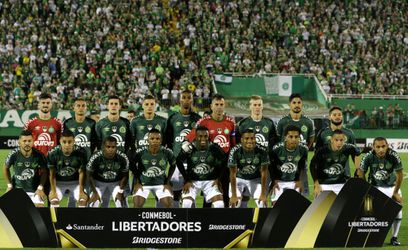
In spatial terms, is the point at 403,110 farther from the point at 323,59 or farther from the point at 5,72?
the point at 5,72

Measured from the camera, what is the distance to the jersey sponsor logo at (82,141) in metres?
14.3

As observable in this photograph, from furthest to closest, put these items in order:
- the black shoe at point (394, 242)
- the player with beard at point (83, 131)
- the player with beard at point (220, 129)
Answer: the player with beard at point (83, 131)
the player with beard at point (220, 129)
the black shoe at point (394, 242)

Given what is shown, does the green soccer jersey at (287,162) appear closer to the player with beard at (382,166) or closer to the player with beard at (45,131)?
the player with beard at (382,166)

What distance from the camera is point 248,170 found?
13.1m

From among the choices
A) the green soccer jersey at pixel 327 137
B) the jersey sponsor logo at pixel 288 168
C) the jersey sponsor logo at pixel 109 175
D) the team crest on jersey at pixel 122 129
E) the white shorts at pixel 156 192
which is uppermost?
the team crest on jersey at pixel 122 129

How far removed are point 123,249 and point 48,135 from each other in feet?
13.0

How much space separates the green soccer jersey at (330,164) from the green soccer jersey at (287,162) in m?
0.21

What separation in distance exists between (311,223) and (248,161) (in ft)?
6.64

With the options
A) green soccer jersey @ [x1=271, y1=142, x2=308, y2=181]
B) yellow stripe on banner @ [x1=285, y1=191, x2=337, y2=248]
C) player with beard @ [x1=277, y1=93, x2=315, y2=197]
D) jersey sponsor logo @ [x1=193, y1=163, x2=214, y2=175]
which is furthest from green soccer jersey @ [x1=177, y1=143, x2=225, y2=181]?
yellow stripe on banner @ [x1=285, y1=191, x2=337, y2=248]

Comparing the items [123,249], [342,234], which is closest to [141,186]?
[123,249]

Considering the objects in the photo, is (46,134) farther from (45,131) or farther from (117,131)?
(117,131)

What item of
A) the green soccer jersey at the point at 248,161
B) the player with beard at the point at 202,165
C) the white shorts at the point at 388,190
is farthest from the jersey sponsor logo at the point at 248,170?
the white shorts at the point at 388,190

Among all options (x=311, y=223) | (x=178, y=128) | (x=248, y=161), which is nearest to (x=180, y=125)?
(x=178, y=128)

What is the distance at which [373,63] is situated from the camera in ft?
135
